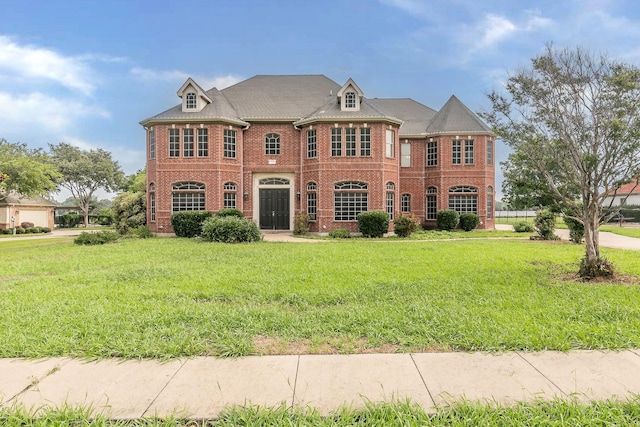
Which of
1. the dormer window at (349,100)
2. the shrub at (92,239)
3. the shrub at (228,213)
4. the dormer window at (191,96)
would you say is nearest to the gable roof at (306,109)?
the dormer window at (191,96)

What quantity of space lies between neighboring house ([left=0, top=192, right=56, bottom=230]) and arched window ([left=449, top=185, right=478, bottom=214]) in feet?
107

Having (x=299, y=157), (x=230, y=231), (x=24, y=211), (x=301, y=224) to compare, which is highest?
(x=299, y=157)

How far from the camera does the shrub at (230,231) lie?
14.9 meters

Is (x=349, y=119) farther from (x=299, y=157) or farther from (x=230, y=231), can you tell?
(x=230, y=231)

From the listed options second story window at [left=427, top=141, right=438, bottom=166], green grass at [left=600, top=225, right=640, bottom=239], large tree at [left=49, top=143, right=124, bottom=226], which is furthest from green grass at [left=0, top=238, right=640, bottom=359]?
large tree at [left=49, top=143, right=124, bottom=226]

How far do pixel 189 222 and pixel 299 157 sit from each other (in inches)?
277

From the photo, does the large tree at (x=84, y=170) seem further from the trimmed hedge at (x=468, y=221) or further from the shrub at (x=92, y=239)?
the trimmed hedge at (x=468, y=221)

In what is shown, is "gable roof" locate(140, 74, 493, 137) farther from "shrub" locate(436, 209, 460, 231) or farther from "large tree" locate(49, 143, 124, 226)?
"large tree" locate(49, 143, 124, 226)

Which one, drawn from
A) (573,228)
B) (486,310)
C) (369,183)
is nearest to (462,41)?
(369,183)

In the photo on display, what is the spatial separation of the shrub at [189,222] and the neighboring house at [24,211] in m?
19.2

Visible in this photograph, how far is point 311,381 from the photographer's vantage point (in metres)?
3.15

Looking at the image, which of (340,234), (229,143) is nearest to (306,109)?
(229,143)

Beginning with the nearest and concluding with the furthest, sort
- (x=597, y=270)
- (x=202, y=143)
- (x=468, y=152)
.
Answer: (x=597, y=270), (x=202, y=143), (x=468, y=152)

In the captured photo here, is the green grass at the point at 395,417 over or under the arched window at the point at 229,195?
under
